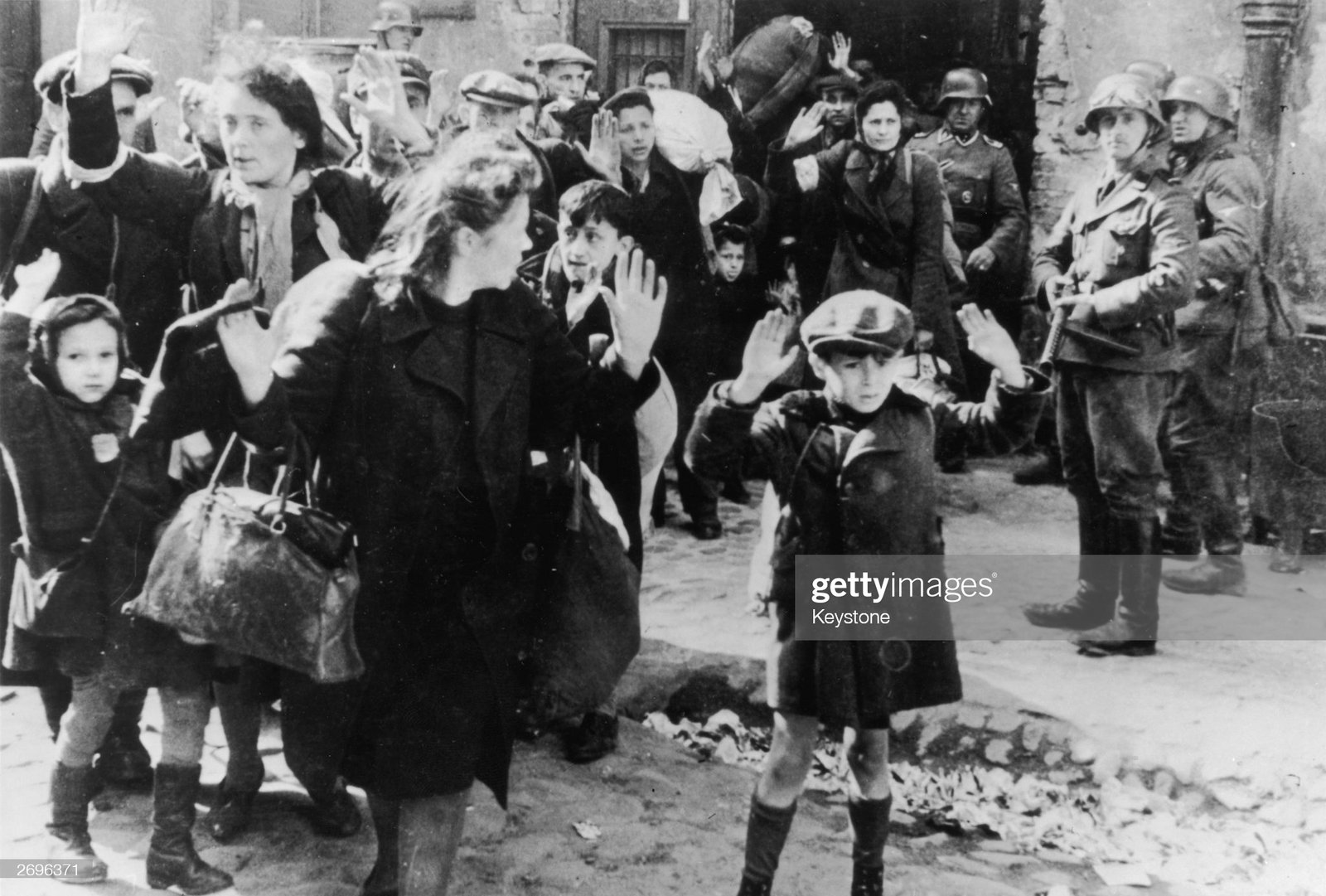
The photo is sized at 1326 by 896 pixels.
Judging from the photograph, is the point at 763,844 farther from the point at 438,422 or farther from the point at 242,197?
the point at 242,197

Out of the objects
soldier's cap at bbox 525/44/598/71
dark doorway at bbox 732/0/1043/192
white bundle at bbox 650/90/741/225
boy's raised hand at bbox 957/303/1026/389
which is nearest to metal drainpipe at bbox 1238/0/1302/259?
white bundle at bbox 650/90/741/225

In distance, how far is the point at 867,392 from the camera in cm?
314

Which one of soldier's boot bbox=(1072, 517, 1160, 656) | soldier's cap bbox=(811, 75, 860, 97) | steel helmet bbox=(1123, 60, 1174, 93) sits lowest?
soldier's boot bbox=(1072, 517, 1160, 656)

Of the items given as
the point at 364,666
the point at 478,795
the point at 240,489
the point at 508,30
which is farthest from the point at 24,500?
the point at 508,30

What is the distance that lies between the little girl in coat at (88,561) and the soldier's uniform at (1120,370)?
295cm

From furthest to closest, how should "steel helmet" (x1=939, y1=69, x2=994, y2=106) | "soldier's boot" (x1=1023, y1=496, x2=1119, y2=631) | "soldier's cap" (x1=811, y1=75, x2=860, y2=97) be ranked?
"steel helmet" (x1=939, y1=69, x2=994, y2=106) < "soldier's cap" (x1=811, y1=75, x2=860, y2=97) < "soldier's boot" (x1=1023, y1=496, x2=1119, y2=631)

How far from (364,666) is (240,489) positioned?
515 mm

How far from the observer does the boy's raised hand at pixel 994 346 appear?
310cm

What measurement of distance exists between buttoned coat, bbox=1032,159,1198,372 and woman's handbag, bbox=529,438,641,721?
2.20 m

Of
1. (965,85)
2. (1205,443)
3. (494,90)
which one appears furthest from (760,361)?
(965,85)

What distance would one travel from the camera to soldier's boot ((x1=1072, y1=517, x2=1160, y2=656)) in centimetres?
448

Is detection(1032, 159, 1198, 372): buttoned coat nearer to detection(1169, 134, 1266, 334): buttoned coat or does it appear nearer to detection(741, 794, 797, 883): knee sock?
detection(1169, 134, 1266, 334): buttoned coat

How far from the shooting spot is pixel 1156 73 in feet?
17.1

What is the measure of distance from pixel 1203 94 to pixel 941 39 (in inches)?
187
